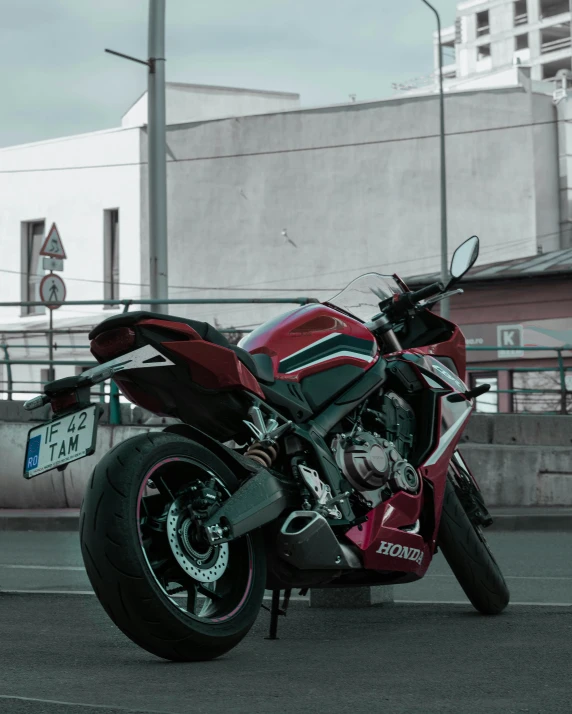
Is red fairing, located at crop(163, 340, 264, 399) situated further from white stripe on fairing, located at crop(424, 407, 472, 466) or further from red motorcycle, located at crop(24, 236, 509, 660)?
white stripe on fairing, located at crop(424, 407, 472, 466)

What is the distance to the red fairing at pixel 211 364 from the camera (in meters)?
4.31

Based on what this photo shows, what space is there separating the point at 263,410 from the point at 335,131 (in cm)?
3419

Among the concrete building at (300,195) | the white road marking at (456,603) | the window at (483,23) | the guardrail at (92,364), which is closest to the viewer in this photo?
the white road marking at (456,603)

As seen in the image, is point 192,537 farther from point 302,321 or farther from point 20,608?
point 20,608

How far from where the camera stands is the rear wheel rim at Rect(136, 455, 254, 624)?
410cm

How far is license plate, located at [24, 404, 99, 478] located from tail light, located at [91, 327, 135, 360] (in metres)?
0.26

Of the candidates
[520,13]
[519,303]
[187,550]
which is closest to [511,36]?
[520,13]

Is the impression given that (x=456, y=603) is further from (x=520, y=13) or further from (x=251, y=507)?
(x=520, y=13)

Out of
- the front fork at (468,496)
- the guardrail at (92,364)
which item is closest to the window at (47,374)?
the guardrail at (92,364)

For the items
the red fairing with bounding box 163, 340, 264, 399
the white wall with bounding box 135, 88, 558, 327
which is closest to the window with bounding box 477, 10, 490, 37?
the white wall with bounding box 135, 88, 558, 327

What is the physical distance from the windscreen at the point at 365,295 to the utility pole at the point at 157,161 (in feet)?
28.2

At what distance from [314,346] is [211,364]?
0.68m

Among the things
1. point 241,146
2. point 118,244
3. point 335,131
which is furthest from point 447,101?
point 118,244

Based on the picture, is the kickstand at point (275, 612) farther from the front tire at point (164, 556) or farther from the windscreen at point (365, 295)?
the windscreen at point (365, 295)
